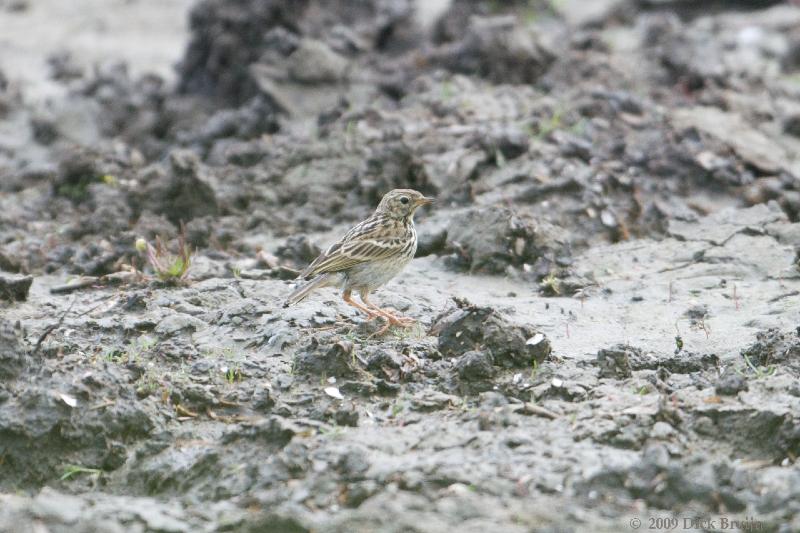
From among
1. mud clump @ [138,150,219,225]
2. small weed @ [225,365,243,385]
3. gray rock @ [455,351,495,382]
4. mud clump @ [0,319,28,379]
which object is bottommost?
mud clump @ [138,150,219,225]

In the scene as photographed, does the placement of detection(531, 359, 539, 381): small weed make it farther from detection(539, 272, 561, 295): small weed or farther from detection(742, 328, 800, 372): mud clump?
detection(539, 272, 561, 295): small weed

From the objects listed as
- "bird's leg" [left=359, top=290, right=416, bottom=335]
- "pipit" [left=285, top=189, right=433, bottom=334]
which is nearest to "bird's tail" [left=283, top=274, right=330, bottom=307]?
"pipit" [left=285, top=189, right=433, bottom=334]

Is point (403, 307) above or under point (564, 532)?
under

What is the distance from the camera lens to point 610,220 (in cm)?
1080

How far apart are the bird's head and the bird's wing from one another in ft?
1.14

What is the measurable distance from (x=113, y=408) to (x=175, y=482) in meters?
0.68

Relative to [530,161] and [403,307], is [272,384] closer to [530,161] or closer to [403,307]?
[403,307]

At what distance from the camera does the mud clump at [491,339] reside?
739cm

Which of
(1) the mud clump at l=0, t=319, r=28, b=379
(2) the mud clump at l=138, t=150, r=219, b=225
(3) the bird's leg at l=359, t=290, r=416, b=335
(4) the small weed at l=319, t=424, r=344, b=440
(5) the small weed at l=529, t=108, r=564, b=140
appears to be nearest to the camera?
(4) the small weed at l=319, t=424, r=344, b=440

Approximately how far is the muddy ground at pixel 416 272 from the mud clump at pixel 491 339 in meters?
0.02

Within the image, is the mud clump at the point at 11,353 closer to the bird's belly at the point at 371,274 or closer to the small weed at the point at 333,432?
the small weed at the point at 333,432

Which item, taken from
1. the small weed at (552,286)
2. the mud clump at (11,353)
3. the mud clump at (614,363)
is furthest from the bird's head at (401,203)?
the mud clump at (11,353)

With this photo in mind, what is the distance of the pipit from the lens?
855 cm

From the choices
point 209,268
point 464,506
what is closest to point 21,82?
point 209,268
